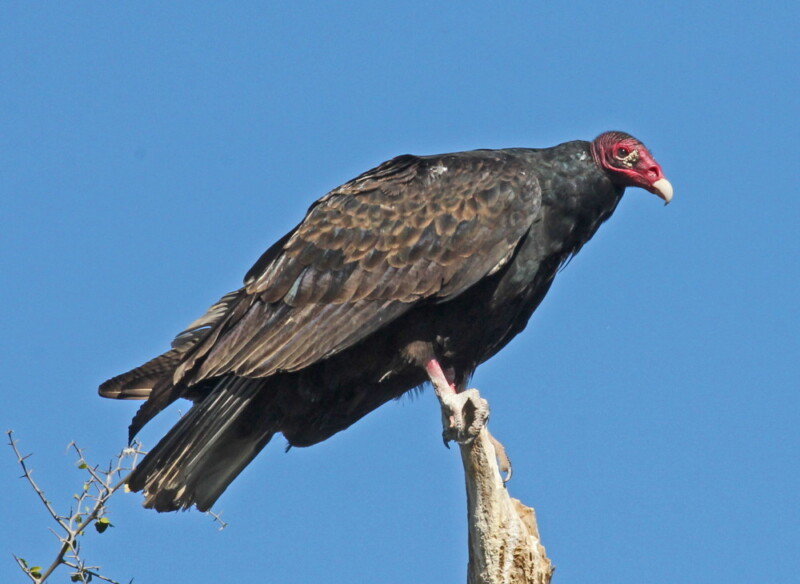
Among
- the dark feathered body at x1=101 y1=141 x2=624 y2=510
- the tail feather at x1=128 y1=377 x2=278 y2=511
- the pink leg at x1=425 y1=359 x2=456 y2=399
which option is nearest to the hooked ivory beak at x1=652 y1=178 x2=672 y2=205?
the dark feathered body at x1=101 y1=141 x2=624 y2=510

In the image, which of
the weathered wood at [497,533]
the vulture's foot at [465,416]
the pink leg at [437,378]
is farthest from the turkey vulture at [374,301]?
the weathered wood at [497,533]

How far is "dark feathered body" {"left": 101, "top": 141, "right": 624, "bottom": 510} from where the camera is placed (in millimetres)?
5691

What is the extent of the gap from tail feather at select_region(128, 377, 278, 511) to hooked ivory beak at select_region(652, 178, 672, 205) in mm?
1955

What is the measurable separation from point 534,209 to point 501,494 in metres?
1.30

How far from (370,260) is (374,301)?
0.70 feet

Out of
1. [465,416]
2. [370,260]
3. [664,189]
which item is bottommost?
→ [465,416]

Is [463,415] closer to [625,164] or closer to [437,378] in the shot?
[437,378]

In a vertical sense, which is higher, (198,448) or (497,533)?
(198,448)

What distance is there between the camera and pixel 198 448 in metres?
5.78

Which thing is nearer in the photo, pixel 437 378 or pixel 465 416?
pixel 465 416

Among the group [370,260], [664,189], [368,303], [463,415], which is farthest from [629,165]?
[463,415]

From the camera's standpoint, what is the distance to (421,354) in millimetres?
5688

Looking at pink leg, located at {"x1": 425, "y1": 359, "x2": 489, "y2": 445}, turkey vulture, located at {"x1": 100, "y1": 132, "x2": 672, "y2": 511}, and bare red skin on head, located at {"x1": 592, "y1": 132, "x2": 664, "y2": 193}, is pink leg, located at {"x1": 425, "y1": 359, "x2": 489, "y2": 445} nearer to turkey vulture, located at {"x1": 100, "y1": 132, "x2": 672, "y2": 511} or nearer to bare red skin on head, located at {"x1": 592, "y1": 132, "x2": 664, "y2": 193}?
turkey vulture, located at {"x1": 100, "y1": 132, "x2": 672, "y2": 511}

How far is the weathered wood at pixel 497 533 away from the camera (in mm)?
4965
